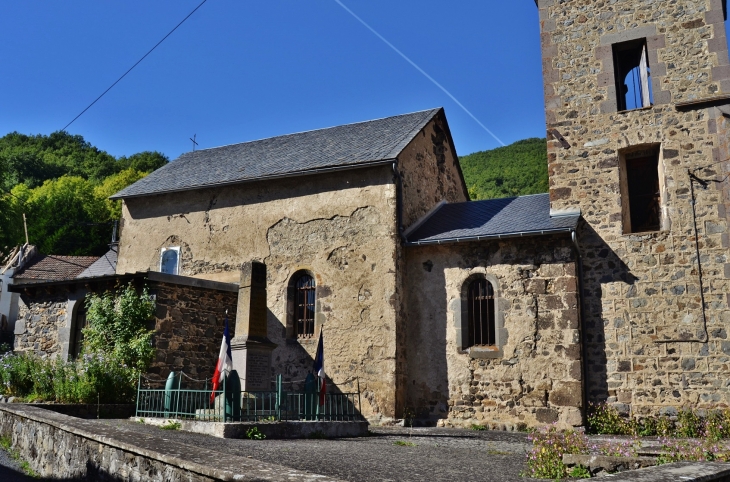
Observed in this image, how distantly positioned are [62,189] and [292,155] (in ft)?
134

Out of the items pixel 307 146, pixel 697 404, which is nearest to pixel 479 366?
pixel 697 404

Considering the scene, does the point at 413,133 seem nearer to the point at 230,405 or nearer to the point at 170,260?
the point at 170,260

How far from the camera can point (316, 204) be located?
54.0ft

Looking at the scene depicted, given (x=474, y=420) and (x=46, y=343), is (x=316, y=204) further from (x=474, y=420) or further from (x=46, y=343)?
(x=46, y=343)

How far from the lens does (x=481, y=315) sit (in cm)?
1445

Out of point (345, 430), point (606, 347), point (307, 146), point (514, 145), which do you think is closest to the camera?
point (345, 430)

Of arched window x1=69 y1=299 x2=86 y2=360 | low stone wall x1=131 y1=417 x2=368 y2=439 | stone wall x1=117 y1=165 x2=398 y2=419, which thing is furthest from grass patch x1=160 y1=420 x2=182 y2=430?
arched window x1=69 y1=299 x2=86 y2=360

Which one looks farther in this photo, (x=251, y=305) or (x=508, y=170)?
(x=508, y=170)

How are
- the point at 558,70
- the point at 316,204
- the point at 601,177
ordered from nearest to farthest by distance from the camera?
1. the point at 601,177
2. the point at 558,70
3. the point at 316,204

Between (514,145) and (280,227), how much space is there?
50.7 m

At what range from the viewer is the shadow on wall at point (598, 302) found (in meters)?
13.4

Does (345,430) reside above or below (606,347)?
below

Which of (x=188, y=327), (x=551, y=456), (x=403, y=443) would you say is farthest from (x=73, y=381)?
(x=551, y=456)

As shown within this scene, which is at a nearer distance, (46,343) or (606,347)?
(606,347)
